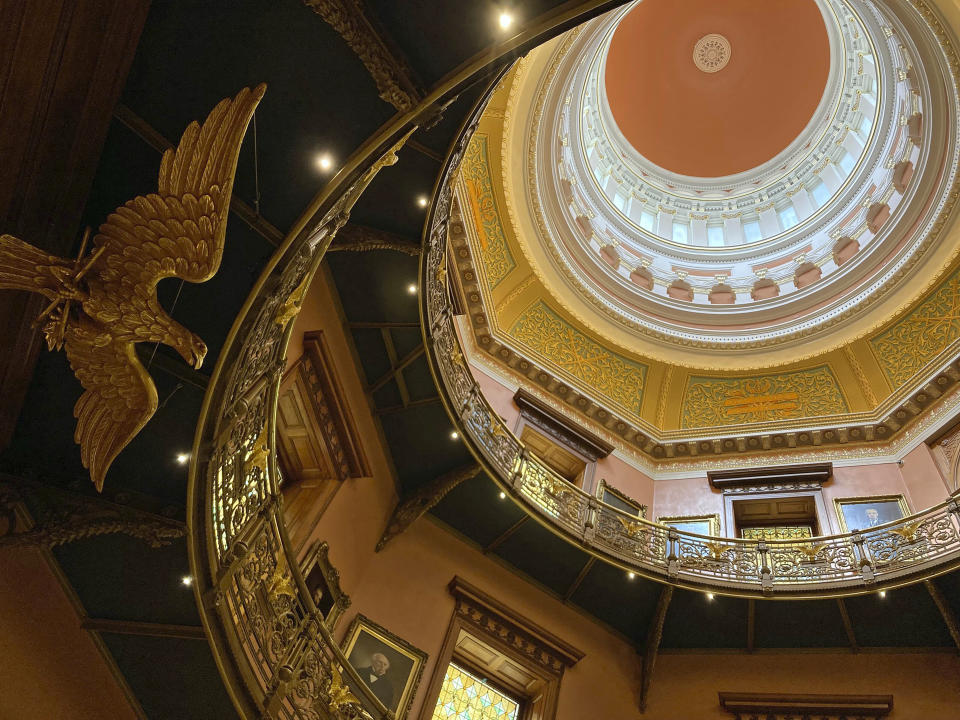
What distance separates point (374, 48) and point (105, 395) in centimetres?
317

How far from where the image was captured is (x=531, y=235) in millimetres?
14352

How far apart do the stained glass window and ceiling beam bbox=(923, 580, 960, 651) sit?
574 cm

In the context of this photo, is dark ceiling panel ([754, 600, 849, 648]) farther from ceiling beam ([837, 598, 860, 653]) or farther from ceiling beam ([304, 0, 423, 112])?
ceiling beam ([304, 0, 423, 112])

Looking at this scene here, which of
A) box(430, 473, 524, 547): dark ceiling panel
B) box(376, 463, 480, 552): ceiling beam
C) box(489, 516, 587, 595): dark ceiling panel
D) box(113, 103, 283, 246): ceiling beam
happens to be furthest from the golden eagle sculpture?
box(489, 516, 587, 595): dark ceiling panel

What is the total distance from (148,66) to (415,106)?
174 cm

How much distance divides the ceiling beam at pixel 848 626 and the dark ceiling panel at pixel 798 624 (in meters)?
0.06

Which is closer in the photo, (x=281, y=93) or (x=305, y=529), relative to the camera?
(x=281, y=93)

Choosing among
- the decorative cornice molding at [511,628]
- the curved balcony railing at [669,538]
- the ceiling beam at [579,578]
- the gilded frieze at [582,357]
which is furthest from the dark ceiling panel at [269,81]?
the gilded frieze at [582,357]

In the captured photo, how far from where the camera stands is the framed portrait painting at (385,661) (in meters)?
8.08

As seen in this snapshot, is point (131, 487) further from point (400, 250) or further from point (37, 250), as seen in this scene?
point (400, 250)

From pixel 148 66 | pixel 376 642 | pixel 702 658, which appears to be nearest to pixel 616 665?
pixel 702 658

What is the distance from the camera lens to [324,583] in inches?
321

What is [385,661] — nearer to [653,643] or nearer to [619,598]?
[619,598]

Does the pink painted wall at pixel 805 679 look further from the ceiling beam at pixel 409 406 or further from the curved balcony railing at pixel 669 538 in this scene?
the ceiling beam at pixel 409 406
